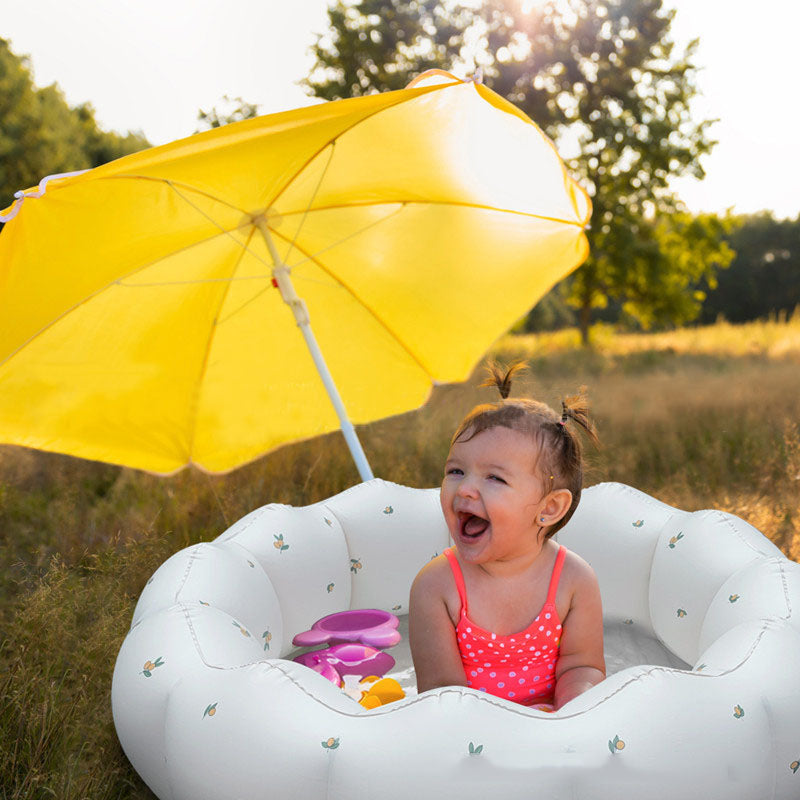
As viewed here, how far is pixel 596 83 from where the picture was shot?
1525 cm

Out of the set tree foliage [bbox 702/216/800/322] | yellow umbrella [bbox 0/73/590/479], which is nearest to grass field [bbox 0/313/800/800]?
yellow umbrella [bbox 0/73/590/479]

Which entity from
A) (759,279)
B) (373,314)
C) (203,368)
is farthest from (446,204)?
(759,279)

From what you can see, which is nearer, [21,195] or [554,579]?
[554,579]

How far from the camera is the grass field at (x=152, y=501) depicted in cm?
221

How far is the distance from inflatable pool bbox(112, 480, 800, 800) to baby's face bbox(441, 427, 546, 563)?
1.49 ft

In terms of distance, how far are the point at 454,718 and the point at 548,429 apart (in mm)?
783

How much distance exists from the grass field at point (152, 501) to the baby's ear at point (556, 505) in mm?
1188

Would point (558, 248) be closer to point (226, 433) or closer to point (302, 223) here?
point (302, 223)

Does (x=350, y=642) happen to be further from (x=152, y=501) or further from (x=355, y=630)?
(x=152, y=501)

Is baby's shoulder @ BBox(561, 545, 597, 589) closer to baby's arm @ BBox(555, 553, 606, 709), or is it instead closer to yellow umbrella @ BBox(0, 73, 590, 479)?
baby's arm @ BBox(555, 553, 606, 709)

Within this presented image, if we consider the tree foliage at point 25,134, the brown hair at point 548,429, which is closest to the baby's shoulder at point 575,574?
the brown hair at point 548,429

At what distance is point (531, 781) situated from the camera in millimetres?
1459

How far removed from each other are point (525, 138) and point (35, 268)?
69.6 inches

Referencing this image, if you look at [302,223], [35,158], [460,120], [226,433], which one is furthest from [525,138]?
[35,158]
